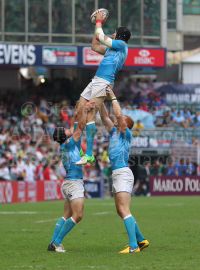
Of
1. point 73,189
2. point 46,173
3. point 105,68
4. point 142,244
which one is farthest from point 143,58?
point 142,244

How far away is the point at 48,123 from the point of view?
33.5m

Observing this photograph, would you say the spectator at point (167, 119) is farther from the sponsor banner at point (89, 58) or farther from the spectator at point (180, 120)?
the sponsor banner at point (89, 58)

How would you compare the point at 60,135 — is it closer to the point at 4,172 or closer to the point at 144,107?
the point at 4,172

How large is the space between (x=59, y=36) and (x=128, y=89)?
19.3 feet

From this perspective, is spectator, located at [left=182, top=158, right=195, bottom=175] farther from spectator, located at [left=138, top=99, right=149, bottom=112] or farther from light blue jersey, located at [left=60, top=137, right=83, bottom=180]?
light blue jersey, located at [left=60, top=137, right=83, bottom=180]

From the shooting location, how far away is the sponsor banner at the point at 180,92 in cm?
3812

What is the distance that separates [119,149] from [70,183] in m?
1.12

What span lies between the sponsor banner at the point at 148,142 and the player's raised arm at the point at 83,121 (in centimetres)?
2204

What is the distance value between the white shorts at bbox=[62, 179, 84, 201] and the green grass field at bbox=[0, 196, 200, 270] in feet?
3.37

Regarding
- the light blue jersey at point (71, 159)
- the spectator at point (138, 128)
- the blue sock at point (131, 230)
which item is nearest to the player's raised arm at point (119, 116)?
the light blue jersey at point (71, 159)

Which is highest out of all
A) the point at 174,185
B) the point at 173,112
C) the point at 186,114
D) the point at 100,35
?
the point at 100,35

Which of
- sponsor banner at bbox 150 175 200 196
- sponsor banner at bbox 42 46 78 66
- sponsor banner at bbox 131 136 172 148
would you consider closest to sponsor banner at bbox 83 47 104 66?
sponsor banner at bbox 42 46 78 66

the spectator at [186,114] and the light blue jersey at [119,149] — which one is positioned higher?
the spectator at [186,114]

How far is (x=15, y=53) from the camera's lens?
34250 mm
